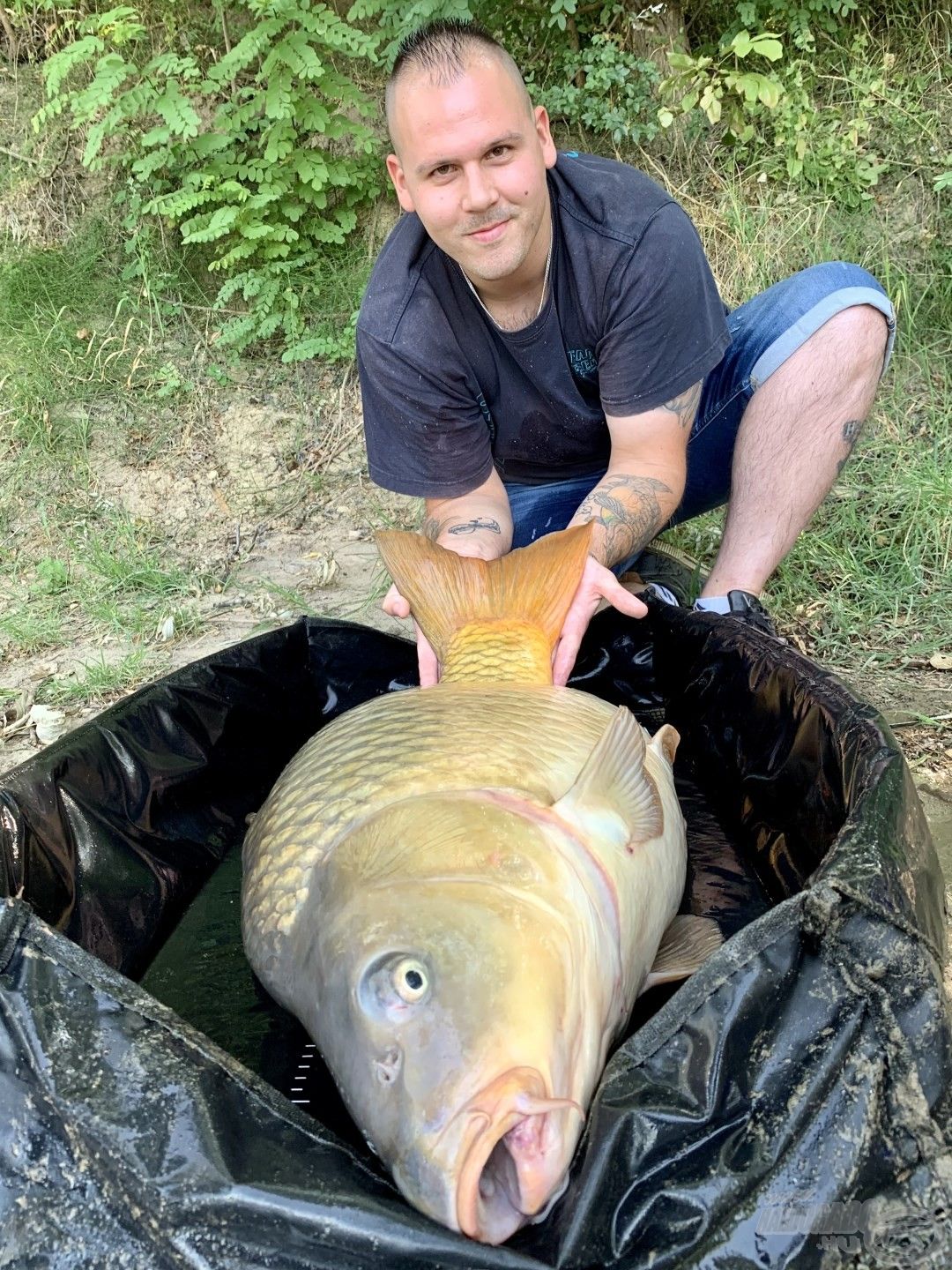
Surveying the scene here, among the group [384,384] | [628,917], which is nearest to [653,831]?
[628,917]

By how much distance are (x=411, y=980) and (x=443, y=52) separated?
1559 millimetres

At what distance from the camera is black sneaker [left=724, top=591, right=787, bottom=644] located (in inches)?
63.7

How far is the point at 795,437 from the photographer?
1.97 meters

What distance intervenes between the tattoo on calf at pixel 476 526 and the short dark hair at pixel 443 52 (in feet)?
2.41

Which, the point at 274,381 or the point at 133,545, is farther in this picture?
the point at 274,381

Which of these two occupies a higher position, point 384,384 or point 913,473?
point 384,384

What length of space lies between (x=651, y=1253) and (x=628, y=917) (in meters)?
0.34

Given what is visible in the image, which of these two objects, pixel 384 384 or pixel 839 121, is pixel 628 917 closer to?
pixel 384 384

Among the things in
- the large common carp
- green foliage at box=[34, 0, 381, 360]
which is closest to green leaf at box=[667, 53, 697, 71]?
green foliage at box=[34, 0, 381, 360]

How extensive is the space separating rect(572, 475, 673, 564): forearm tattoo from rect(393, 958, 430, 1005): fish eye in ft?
3.50

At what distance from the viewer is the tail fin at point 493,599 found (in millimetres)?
1477

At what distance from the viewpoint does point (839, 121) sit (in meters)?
3.07

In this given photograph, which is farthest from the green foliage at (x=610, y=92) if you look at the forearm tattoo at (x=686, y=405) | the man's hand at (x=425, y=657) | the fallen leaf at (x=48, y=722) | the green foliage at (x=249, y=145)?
the fallen leaf at (x=48, y=722)

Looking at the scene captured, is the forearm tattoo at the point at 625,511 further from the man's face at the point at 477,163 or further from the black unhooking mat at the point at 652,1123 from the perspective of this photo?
the black unhooking mat at the point at 652,1123
